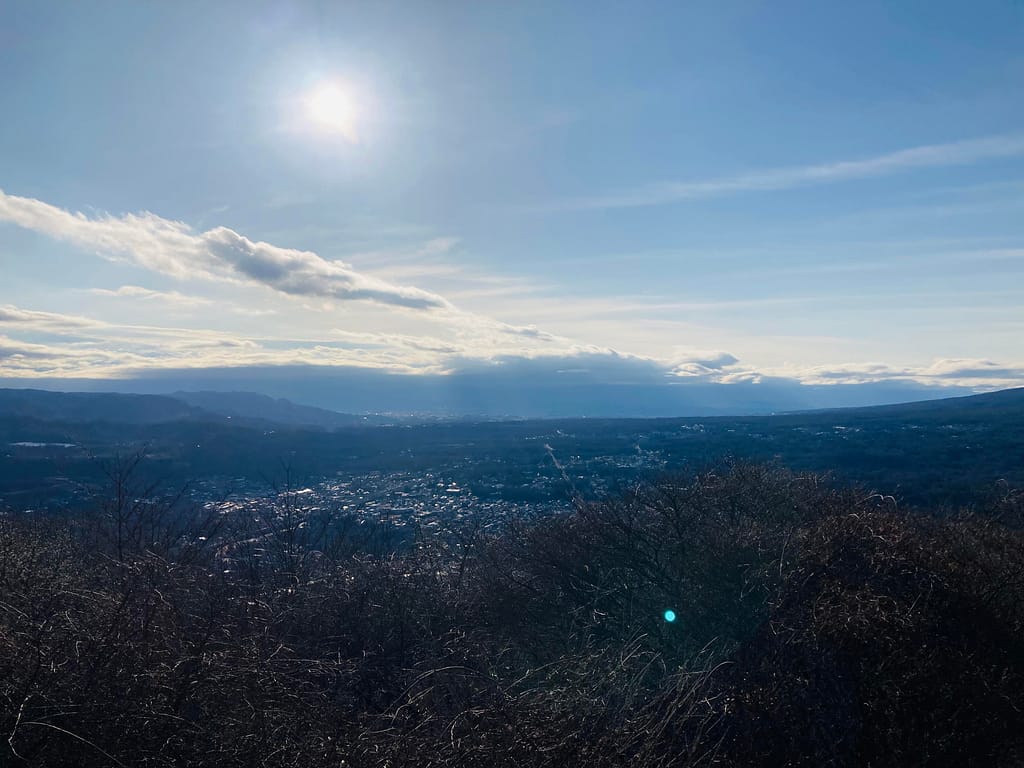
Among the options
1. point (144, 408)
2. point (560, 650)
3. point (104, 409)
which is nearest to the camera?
point (560, 650)

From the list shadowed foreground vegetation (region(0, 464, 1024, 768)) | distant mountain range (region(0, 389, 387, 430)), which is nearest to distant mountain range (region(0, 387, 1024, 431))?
distant mountain range (region(0, 389, 387, 430))

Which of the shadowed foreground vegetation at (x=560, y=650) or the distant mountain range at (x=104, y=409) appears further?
the distant mountain range at (x=104, y=409)

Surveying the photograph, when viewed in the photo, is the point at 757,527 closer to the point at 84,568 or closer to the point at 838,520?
the point at 838,520

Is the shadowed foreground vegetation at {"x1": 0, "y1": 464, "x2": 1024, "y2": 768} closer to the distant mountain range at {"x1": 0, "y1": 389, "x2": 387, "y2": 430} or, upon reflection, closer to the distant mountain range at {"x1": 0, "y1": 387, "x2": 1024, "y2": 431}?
the distant mountain range at {"x1": 0, "y1": 387, "x2": 1024, "y2": 431}

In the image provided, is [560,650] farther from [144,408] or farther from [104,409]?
[144,408]


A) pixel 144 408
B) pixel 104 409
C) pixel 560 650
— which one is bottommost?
pixel 560 650

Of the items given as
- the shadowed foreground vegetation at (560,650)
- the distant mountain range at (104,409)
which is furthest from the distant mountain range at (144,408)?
the shadowed foreground vegetation at (560,650)

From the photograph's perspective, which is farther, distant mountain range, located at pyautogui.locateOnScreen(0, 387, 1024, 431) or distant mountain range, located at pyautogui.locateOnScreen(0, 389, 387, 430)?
distant mountain range, located at pyautogui.locateOnScreen(0, 389, 387, 430)

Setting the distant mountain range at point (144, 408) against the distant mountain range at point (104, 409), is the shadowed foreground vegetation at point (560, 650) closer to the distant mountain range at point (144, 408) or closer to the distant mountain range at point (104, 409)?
the distant mountain range at point (144, 408)

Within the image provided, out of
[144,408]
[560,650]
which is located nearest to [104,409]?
[144,408]
